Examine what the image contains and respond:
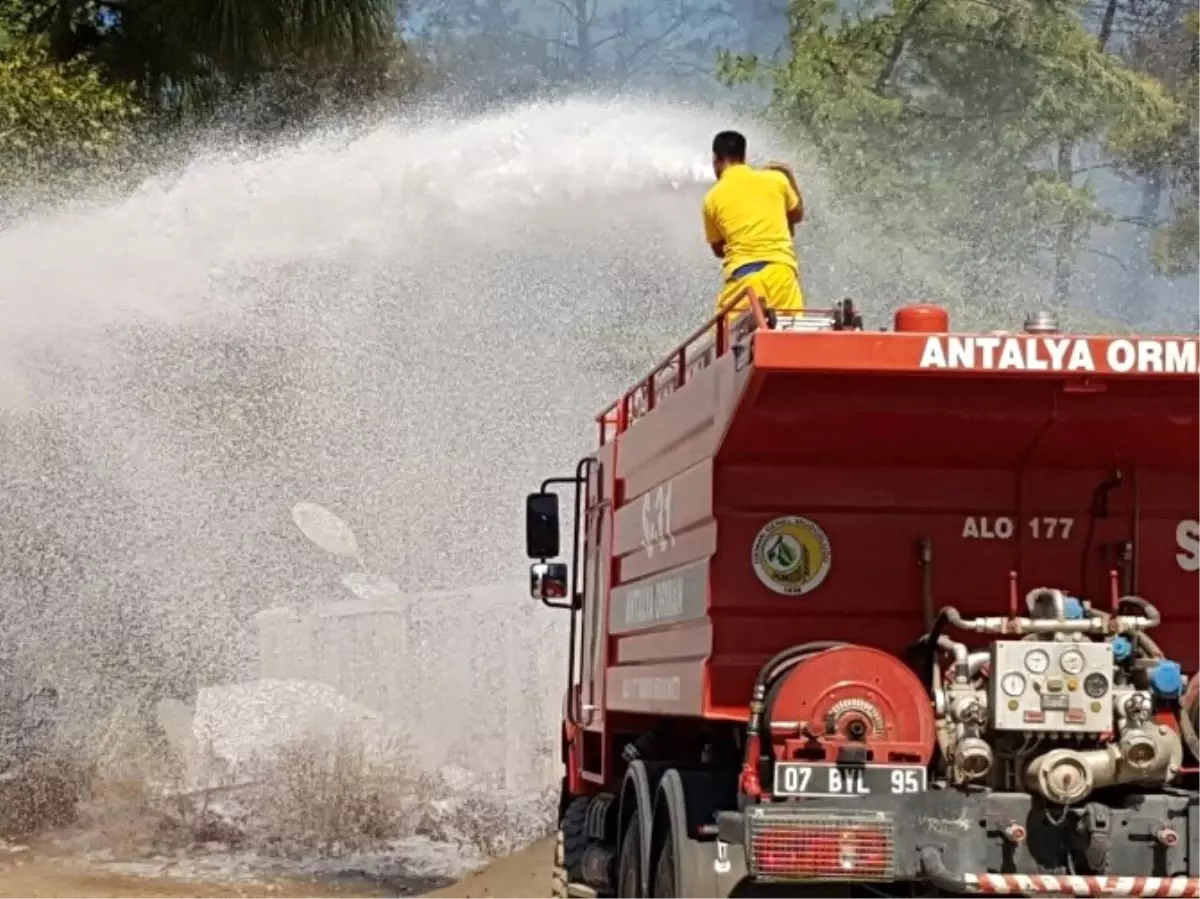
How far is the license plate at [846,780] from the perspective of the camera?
7.09 m

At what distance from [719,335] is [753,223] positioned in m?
2.22

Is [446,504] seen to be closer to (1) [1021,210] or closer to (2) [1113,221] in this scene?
(1) [1021,210]

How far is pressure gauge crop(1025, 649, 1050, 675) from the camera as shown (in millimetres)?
7164

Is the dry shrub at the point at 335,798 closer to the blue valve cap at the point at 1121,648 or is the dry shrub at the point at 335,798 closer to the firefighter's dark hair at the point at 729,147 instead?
the firefighter's dark hair at the point at 729,147

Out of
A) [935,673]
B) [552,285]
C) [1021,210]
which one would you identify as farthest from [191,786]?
[1021,210]

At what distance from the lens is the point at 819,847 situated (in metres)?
6.91

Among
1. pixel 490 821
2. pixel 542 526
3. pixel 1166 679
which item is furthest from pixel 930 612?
pixel 490 821

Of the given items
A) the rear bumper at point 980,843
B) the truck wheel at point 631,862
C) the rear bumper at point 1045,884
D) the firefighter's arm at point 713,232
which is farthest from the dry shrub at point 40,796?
the rear bumper at point 1045,884

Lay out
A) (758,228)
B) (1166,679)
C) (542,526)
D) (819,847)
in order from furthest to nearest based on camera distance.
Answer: (542,526) < (758,228) < (1166,679) < (819,847)

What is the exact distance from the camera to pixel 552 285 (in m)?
A: 20.0

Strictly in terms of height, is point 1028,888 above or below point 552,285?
below

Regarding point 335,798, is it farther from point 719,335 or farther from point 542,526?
point 719,335

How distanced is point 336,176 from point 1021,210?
32.4 ft

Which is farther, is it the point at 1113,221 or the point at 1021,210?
the point at 1113,221
